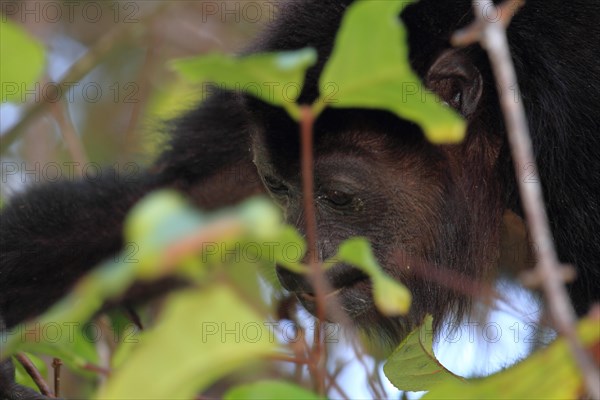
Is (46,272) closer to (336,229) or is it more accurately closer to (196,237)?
(336,229)

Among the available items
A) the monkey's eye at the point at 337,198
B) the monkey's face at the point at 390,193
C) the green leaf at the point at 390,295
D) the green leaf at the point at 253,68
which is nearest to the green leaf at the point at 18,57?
the green leaf at the point at 253,68

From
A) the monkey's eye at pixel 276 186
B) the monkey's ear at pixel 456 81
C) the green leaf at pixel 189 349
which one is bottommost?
the monkey's eye at pixel 276 186

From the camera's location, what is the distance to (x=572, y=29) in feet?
10.4

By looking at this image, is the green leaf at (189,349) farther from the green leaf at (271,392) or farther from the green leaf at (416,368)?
the green leaf at (416,368)

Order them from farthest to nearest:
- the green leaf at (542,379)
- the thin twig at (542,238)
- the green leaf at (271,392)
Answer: the green leaf at (271,392) < the green leaf at (542,379) < the thin twig at (542,238)

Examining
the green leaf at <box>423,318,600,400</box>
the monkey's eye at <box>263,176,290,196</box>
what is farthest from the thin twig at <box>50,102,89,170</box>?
the green leaf at <box>423,318,600,400</box>

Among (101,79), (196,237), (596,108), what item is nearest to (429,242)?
(596,108)

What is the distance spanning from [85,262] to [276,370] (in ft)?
3.26

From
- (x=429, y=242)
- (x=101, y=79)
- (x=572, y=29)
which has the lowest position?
(x=101, y=79)

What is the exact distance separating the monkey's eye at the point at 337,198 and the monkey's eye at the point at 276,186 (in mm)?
212

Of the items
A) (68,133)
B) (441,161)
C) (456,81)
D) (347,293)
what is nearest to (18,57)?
(347,293)

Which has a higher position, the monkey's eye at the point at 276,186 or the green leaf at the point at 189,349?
the green leaf at the point at 189,349

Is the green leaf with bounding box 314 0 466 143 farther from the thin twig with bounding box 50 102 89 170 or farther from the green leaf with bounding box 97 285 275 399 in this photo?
the thin twig with bounding box 50 102 89 170

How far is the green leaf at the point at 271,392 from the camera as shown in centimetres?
142
